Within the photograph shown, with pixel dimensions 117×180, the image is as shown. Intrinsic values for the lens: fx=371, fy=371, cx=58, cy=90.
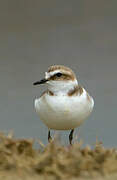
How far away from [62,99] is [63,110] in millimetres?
50

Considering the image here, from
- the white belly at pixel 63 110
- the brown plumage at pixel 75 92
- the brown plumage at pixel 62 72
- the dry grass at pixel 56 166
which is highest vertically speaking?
the brown plumage at pixel 62 72

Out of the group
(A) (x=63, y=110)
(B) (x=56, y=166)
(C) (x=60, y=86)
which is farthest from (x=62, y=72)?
(B) (x=56, y=166)

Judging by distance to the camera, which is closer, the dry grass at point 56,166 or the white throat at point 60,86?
the dry grass at point 56,166

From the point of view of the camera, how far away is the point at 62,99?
168cm

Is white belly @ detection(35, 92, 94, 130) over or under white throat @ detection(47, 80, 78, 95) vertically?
under

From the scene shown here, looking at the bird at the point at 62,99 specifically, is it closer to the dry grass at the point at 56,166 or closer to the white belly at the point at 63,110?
the white belly at the point at 63,110

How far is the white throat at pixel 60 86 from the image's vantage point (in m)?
1.67

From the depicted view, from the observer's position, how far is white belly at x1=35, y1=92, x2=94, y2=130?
5.50ft

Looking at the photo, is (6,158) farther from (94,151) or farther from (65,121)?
(65,121)

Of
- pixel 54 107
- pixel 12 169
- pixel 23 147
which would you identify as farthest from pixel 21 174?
pixel 54 107

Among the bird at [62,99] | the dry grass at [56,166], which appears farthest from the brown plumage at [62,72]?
the dry grass at [56,166]

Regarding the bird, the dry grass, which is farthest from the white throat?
the dry grass

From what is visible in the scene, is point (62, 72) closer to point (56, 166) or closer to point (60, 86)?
point (60, 86)

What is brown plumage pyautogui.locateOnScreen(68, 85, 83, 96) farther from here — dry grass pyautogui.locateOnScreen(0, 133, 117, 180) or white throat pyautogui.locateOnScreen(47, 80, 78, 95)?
dry grass pyautogui.locateOnScreen(0, 133, 117, 180)
